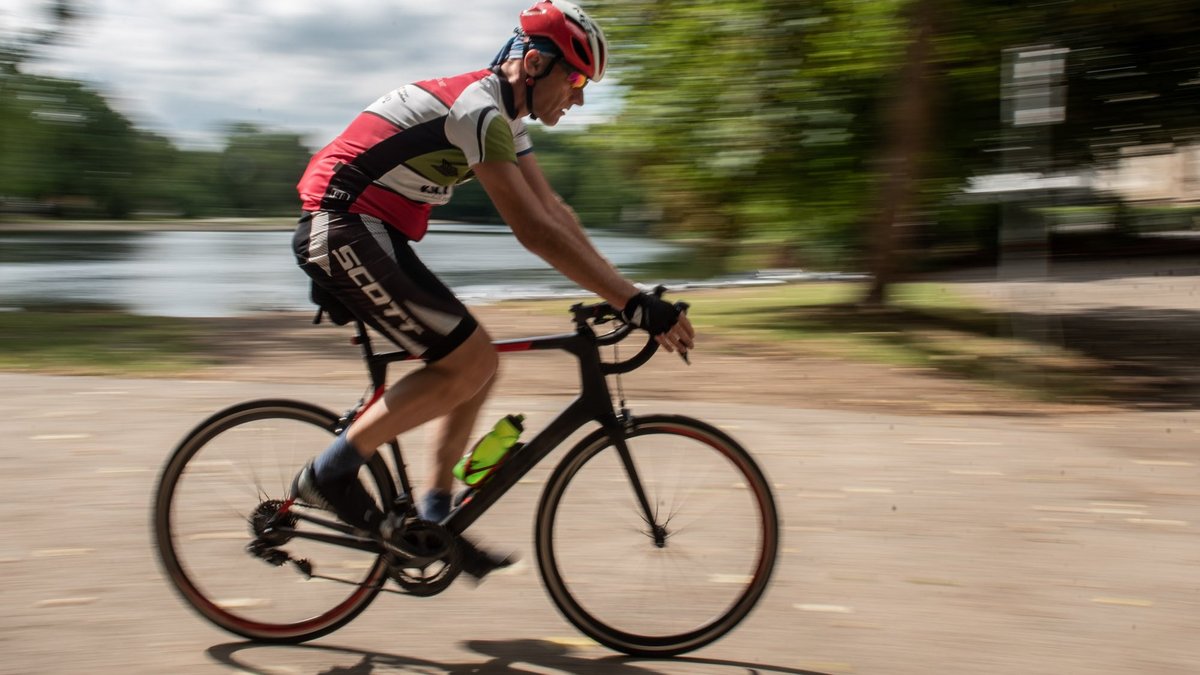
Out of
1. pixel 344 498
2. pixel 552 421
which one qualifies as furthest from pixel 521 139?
pixel 344 498

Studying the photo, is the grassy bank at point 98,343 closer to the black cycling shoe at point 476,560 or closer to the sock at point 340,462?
the sock at point 340,462

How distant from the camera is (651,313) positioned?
327cm

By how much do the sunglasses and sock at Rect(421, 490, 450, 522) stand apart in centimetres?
128

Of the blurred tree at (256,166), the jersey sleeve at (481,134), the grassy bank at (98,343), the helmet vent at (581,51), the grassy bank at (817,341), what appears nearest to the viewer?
the jersey sleeve at (481,134)

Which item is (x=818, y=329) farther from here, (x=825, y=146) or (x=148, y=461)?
(x=148, y=461)

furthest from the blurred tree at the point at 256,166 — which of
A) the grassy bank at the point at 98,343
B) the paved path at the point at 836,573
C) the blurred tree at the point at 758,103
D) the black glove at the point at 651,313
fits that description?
the black glove at the point at 651,313

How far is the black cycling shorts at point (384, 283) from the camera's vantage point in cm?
337

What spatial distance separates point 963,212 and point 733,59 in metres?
3.62

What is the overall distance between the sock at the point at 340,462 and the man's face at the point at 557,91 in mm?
1119

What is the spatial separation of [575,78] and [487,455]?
1.14 meters

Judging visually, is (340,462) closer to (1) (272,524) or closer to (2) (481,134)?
(1) (272,524)

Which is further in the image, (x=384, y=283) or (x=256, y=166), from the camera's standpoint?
(x=256, y=166)

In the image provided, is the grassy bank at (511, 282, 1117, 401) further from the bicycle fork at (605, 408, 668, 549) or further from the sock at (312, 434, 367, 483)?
the sock at (312, 434, 367, 483)

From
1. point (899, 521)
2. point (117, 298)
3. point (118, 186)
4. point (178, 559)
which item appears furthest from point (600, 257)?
point (118, 186)
